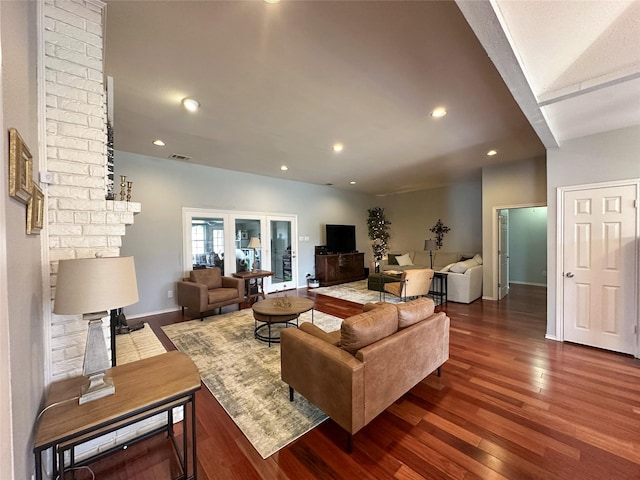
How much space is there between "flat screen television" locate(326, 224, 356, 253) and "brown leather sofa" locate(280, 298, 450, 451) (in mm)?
5213

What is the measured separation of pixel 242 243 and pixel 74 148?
4.38 meters

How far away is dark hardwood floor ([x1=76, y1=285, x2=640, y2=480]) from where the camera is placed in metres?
1.54

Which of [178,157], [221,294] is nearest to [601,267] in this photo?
[221,294]

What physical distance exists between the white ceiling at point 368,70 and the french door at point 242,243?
6.01ft

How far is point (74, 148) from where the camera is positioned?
1.50 meters

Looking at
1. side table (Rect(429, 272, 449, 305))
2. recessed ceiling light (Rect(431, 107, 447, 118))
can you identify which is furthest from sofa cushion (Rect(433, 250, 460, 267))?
recessed ceiling light (Rect(431, 107, 447, 118))

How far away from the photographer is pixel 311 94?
2553 mm

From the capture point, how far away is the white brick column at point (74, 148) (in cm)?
144

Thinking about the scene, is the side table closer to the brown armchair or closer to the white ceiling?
the brown armchair

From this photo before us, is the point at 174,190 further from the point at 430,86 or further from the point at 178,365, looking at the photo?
the point at 430,86

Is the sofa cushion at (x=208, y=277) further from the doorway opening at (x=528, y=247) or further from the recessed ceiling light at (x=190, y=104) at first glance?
the doorway opening at (x=528, y=247)

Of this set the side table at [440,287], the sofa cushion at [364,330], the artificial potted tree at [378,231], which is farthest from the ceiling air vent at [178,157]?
the artificial potted tree at [378,231]

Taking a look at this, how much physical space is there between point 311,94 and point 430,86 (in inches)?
45.0

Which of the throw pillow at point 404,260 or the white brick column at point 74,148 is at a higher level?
the white brick column at point 74,148
